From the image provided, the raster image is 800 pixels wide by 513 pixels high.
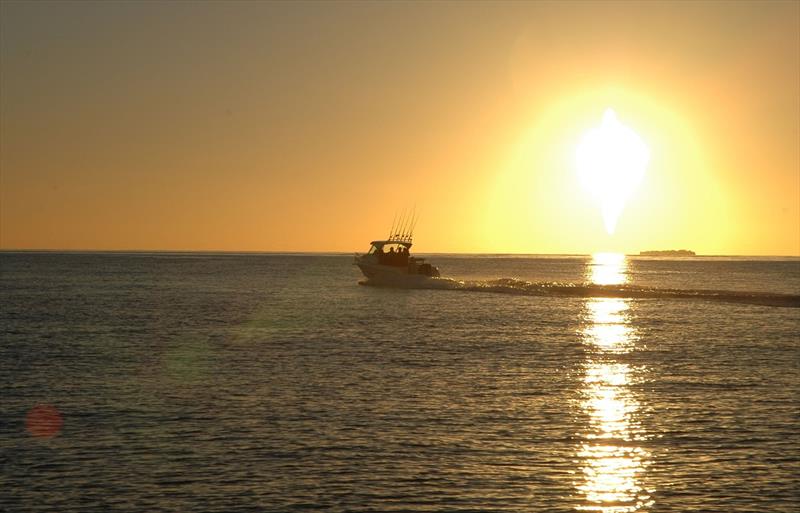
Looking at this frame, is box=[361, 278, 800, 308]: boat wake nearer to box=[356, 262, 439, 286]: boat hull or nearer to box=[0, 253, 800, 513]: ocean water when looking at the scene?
box=[356, 262, 439, 286]: boat hull

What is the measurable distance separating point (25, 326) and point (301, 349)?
25254mm

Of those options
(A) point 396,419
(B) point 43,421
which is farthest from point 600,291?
(B) point 43,421

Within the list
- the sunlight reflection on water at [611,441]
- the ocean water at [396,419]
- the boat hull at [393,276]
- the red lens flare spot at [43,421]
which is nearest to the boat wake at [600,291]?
the boat hull at [393,276]

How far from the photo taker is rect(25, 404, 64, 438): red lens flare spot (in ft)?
97.2

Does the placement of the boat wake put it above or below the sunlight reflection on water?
above

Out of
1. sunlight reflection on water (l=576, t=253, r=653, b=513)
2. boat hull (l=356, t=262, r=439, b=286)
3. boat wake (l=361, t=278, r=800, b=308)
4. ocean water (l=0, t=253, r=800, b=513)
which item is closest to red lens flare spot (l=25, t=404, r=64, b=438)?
ocean water (l=0, t=253, r=800, b=513)

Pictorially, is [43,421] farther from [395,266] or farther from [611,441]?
[395,266]

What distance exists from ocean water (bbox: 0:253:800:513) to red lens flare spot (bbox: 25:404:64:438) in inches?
6.4

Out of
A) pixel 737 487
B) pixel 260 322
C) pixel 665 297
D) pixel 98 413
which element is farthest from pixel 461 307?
pixel 737 487

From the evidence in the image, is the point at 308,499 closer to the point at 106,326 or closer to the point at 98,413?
the point at 98,413

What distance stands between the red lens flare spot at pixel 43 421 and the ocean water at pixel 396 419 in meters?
0.16

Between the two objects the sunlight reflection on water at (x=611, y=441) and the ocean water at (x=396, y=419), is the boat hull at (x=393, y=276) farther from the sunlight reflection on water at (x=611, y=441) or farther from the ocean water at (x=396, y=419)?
the sunlight reflection on water at (x=611, y=441)

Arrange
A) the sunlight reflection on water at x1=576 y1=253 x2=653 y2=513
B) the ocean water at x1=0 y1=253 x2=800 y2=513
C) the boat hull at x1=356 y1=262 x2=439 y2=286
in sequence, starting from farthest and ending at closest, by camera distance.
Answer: the boat hull at x1=356 y1=262 x2=439 y2=286, the ocean water at x1=0 y1=253 x2=800 y2=513, the sunlight reflection on water at x1=576 y1=253 x2=653 y2=513

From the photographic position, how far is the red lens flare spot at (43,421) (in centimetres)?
2964
